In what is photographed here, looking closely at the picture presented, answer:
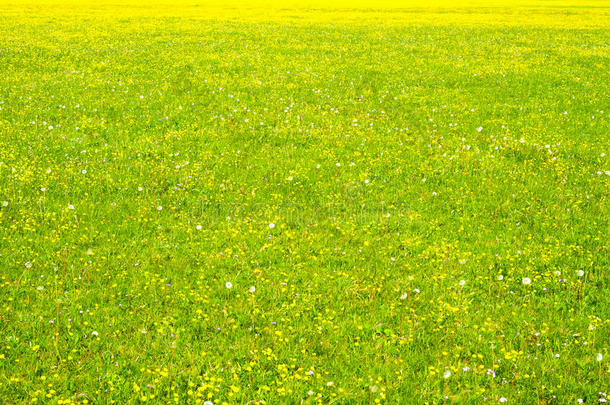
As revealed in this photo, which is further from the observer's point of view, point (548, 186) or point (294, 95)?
point (294, 95)

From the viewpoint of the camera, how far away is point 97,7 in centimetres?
4747

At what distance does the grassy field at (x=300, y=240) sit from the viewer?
16.6ft

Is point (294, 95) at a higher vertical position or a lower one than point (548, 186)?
higher

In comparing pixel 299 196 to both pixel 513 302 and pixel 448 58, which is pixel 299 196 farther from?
pixel 448 58

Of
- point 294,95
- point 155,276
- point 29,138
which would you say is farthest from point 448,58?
point 155,276

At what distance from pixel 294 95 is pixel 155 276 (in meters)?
9.89

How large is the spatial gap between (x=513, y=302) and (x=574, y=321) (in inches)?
28.2

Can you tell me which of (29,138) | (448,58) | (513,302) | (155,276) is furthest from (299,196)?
(448,58)

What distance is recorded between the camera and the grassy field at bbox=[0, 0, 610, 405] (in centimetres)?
505

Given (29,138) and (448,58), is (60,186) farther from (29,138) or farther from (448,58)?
(448,58)

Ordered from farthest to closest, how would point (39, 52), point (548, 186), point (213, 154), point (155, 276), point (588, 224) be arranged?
point (39, 52), point (213, 154), point (548, 186), point (588, 224), point (155, 276)

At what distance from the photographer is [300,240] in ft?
24.8

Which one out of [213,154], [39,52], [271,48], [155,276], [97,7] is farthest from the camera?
[97,7]

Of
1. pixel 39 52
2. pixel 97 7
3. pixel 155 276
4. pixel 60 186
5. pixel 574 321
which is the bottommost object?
pixel 574 321
